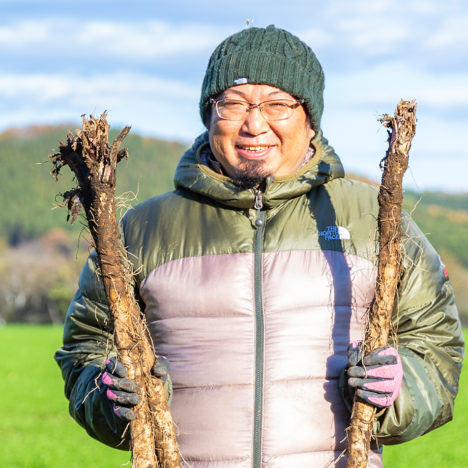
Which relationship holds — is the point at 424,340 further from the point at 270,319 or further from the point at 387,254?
the point at 270,319

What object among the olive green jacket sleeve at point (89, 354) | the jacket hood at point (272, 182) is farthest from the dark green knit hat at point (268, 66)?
the olive green jacket sleeve at point (89, 354)

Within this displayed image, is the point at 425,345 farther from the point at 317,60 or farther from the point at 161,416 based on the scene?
the point at 317,60

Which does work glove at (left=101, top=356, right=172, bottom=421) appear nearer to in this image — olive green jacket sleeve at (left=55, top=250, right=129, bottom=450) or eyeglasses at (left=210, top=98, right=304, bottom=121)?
olive green jacket sleeve at (left=55, top=250, right=129, bottom=450)

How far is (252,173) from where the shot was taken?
336 centimetres

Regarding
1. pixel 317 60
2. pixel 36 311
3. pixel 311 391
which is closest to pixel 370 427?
pixel 311 391

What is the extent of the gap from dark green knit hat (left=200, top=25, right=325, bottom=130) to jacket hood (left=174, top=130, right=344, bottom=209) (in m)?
0.23

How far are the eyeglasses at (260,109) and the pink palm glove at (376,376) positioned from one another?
1.18 metres

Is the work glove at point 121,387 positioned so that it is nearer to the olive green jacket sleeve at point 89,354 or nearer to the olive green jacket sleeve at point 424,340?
the olive green jacket sleeve at point 89,354

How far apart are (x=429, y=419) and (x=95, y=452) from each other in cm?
1004

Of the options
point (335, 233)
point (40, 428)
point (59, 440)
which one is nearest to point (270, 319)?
point (335, 233)

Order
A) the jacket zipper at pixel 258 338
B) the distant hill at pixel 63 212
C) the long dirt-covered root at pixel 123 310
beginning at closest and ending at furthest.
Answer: the long dirt-covered root at pixel 123 310, the jacket zipper at pixel 258 338, the distant hill at pixel 63 212

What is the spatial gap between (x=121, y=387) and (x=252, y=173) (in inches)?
43.8

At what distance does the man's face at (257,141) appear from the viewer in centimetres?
337

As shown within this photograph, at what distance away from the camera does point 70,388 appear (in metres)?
3.50
